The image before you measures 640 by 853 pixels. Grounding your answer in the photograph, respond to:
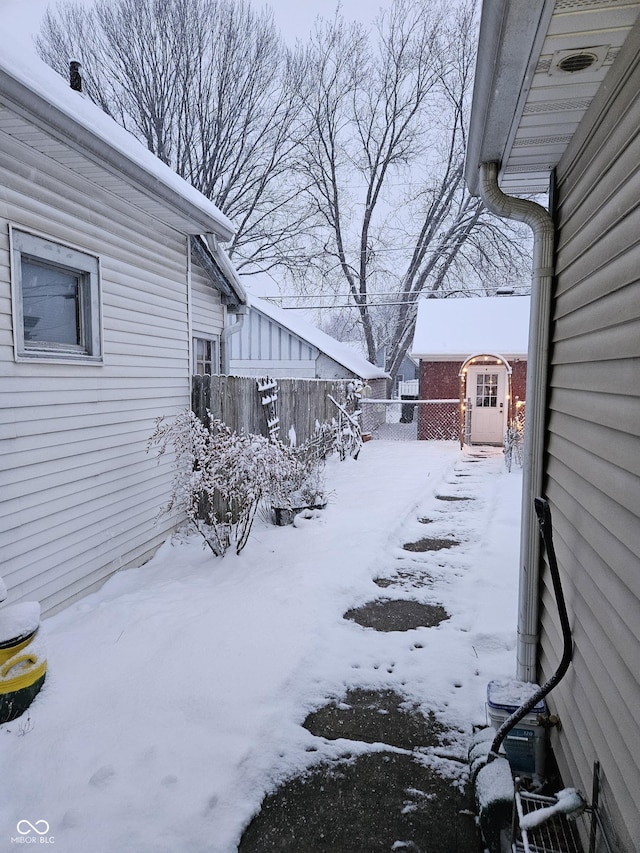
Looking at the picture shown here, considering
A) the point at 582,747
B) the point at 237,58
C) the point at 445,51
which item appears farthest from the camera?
the point at 445,51

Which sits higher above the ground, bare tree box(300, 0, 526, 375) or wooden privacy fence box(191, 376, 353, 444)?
bare tree box(300, 0, 526, 375)

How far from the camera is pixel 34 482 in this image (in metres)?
4.07

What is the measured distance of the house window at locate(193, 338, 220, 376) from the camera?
305 inches

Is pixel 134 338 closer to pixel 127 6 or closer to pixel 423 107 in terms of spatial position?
pixel 127 6

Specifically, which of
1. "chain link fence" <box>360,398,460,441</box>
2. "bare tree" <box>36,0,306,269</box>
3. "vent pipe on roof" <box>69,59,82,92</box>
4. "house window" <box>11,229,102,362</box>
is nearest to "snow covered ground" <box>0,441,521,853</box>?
"house window" <box>11,229,102,362</box>

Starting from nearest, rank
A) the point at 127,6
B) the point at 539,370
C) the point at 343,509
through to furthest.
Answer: the point at 539,370 < the point at 343,509 < the point at 127,6

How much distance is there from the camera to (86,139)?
3.83 m

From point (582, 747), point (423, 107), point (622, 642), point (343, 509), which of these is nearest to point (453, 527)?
point (343, 509)

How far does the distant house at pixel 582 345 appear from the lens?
1664 millimetres

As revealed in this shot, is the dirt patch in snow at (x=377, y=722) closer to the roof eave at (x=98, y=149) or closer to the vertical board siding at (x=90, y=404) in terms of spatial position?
the vertical board siding at (x=90, y=404)

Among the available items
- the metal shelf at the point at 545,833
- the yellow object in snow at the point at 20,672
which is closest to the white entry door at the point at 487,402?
the metal shelf at the point at 545,833

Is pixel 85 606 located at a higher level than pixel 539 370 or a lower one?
lower

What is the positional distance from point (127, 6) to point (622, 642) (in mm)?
22705

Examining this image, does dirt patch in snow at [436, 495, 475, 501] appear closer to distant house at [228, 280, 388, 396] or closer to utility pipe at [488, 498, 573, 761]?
utility pipe at [488, 498, 573, 761]
